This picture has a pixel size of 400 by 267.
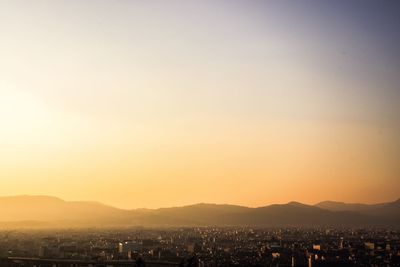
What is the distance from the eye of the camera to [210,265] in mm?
47406

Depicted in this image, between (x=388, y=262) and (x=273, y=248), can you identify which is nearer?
(x=388, y=262)

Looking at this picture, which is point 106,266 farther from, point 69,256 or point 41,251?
point 41,251

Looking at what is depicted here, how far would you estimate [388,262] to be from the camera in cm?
5366

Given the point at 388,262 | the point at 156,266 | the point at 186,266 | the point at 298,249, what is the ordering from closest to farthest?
the point at 186,266
the point at 156,266
the point at 388,262
the point at 298,249

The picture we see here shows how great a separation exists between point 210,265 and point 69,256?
15873 millimetres

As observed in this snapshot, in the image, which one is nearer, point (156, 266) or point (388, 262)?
point (156, 266)

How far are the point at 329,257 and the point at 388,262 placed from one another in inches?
240

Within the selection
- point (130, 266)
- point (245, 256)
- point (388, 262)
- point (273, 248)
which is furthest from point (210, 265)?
point (273, 248)

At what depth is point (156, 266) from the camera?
45719 millimetres

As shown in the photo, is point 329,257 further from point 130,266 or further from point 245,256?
point 130,266

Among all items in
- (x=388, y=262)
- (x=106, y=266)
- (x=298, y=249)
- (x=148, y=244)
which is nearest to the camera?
(x=106, y=266)

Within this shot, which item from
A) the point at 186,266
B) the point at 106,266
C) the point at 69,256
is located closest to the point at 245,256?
the point at 69,256

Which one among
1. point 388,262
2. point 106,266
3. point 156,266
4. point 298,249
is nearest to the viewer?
point 106,266

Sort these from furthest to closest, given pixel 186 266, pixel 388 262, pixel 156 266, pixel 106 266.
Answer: pixel 388 262, pixel 156 266, pixel 106 266, pixel 186 266
